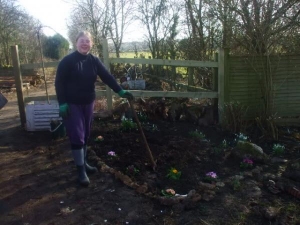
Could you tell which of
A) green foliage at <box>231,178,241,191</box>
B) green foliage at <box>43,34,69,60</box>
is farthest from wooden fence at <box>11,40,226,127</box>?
green foliage at <box>43,34,69,60</box>

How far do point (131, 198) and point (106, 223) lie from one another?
465 mm

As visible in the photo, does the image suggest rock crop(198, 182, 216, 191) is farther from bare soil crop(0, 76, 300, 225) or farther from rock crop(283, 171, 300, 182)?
rock crop(283, 171, 300, 182)

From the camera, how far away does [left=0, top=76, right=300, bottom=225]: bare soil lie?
9.23 feet

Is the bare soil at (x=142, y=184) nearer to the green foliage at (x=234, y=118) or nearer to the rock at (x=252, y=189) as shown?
the rock at (x=252, y=189)

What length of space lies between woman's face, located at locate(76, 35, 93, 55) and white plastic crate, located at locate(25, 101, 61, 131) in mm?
2433

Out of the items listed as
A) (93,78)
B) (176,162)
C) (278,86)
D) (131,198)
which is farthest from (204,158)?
(278,86)

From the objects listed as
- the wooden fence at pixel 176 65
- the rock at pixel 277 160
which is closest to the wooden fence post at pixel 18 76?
the wooden fence at pixel 176 65

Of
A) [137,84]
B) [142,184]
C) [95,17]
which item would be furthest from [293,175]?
[95,17]

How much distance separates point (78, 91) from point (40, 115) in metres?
2.49

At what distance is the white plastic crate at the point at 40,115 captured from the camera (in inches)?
219

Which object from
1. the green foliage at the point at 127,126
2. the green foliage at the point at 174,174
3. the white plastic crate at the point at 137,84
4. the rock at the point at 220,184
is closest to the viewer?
the rock at the point at 220,184

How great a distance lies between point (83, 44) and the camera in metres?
3.41

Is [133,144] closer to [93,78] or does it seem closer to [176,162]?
[176,162]

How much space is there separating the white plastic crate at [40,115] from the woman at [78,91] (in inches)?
88.5
